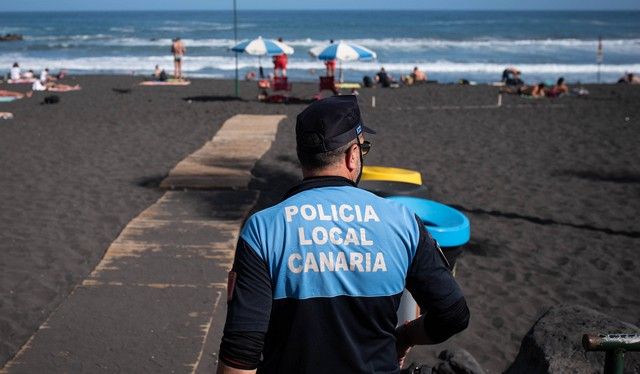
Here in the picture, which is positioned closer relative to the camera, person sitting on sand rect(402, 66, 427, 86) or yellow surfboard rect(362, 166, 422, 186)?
yellow surfboard rect(362, 166, 422, 186)

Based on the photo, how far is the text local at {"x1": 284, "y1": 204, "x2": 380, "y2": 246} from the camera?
179 cm

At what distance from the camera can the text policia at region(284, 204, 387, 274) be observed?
1785mm

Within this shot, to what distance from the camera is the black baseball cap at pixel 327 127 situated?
1894 millimetres

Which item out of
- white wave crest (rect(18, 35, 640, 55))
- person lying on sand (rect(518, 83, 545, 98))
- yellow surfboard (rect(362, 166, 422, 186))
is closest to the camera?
yellow surfboard (rect(362, 166, 422, 186))

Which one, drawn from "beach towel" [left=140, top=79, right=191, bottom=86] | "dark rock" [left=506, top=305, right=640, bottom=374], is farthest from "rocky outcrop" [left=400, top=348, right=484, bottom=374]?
"beach towel" [left=140, top=79, right=191, bottom=86]

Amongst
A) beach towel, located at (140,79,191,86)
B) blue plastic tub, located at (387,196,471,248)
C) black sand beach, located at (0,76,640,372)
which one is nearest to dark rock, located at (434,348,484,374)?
black sand beach, located at (0,76,640,372)

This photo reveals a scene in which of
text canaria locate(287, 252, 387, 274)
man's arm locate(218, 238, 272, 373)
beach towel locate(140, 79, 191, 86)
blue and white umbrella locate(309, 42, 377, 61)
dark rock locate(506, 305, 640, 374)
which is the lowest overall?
dark rock locate(506, 305, 640, 374)

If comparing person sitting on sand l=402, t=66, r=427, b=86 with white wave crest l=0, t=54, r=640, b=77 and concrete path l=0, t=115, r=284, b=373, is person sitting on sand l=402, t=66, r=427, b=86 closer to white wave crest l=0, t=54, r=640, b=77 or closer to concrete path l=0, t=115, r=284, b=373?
white wave crest l=0, t=54, r=640, b=77

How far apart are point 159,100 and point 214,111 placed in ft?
10.3

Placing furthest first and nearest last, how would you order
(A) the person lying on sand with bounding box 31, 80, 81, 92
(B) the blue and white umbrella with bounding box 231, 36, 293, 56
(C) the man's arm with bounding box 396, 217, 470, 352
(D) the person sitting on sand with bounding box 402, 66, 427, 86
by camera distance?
1. (D) the person sitting on sand with bounding box 402, 66, 427, 86
2. (A) the person lying on sand with bounding box 31, 80, 81, 92
3. (B) the blue and white umbrella with bounding box 231, 36, 293, 56
4. (C) the man's arm with bounding box 396, 217, 470, 352

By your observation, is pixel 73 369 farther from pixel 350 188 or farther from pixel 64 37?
pixel 64 37

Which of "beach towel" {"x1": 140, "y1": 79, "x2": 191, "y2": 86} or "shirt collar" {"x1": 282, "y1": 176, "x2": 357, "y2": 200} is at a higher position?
"beach towel" {"x1": 140, "y1": 79, "x2": 191, "y2": 86}

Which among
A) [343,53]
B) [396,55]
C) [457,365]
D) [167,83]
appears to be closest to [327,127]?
[457,365]

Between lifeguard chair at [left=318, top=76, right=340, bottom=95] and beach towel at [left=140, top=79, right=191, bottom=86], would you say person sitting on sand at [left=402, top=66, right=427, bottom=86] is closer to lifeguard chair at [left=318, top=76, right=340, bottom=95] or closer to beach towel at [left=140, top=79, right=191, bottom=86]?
lifeguard chair at [left=318, top=76, right=340, bottom=95]
